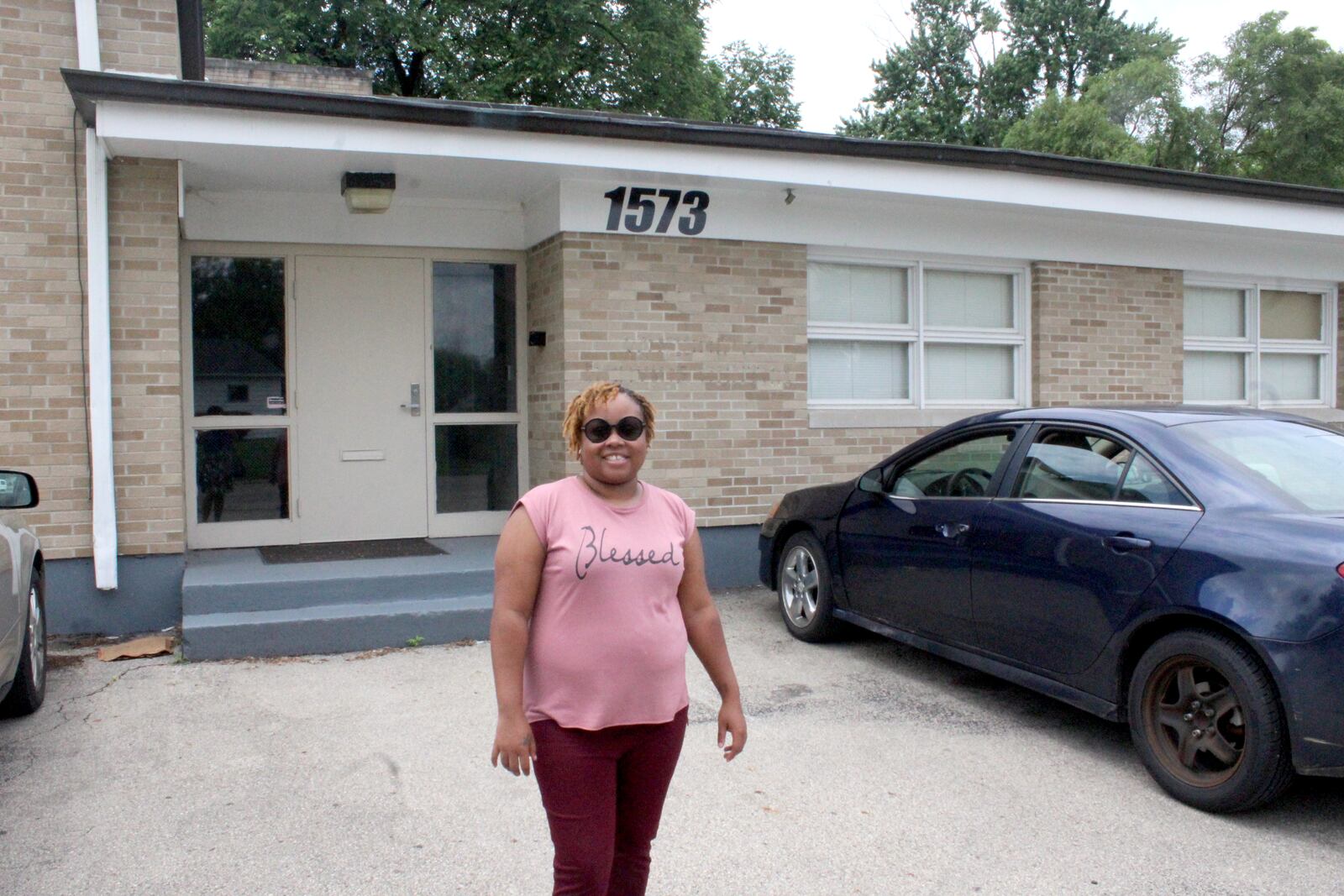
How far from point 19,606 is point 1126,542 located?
187 inches

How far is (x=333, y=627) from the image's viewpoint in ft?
22.8

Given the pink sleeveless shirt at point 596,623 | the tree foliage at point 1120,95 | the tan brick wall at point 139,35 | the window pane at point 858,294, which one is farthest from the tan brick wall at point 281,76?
the tree foliage at point 1120,95

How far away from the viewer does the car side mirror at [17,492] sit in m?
4.98

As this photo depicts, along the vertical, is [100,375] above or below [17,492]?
above

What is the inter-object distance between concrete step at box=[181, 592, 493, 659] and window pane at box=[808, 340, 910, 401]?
364 centimetres

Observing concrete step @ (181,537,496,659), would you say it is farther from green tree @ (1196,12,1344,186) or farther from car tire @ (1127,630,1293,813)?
green tree @ (1196,12,1344,186)

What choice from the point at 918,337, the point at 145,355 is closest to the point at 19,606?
the point at 145,355

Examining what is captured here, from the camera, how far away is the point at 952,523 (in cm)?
577

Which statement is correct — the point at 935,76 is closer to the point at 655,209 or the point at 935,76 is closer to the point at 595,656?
the point at 655,209

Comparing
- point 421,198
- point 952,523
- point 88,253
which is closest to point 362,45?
point 421,198

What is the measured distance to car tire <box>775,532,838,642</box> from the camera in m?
6.91

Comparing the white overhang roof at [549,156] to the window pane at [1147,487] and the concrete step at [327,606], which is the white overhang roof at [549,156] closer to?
the concrete step at [327,606]

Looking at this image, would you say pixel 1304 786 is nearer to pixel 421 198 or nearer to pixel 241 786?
pixel 241 786

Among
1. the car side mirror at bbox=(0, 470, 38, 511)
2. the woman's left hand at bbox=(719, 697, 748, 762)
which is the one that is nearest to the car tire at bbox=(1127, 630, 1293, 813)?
the woman's left hand at bbox=(719, 697, 748, 762)
